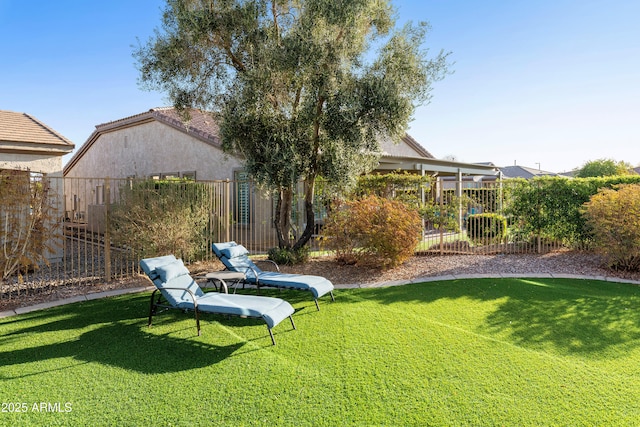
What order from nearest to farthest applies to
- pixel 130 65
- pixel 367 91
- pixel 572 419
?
pixel 572 419
pixel 367 91
pixel 130 65

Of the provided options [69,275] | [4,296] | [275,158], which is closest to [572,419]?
[275,158]

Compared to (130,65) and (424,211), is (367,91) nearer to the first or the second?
(424,211)

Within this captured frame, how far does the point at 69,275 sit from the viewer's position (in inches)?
384

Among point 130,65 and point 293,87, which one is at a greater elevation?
point 130,65

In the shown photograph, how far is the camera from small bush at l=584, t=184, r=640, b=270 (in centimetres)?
983

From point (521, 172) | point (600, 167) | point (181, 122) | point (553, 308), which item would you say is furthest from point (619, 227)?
point (521, 172)

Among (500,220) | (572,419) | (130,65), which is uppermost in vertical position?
(130,65)

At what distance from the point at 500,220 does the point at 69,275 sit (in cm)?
1321

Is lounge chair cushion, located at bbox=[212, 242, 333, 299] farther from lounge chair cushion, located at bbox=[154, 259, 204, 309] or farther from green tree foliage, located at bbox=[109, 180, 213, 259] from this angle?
green tree foliage, located at bbox=[109, 180, 213, 259]

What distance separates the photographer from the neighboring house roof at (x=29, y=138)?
10883mm

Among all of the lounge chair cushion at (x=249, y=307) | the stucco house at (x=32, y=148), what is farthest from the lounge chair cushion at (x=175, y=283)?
the stucco house at (x=32, y=148)

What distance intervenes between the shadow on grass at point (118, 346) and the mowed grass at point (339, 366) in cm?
3

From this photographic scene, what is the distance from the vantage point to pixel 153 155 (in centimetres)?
1988

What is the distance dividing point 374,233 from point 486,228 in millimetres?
5626
